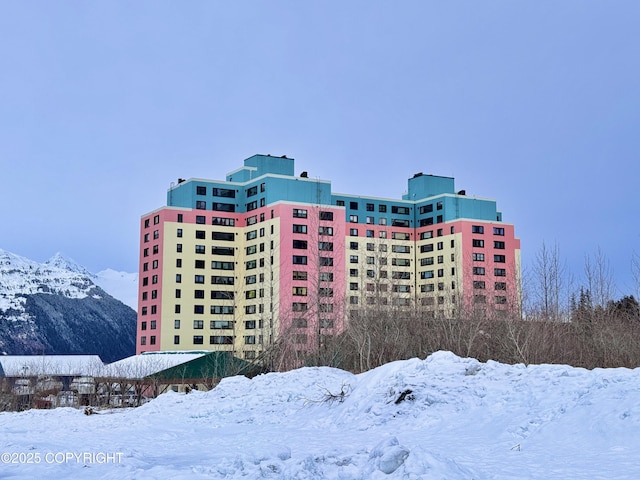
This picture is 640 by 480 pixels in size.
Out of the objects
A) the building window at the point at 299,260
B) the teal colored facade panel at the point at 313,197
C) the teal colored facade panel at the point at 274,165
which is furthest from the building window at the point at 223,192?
the building window at the point at 299,260

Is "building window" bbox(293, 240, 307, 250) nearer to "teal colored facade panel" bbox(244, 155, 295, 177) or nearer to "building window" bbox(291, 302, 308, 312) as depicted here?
"building window" bbox(291, 302, 308, 312)

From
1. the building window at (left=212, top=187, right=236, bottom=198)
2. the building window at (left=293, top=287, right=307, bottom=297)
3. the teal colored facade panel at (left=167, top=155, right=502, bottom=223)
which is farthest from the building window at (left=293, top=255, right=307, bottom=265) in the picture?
the building window at (left=212, top=187, right=236, bottom=198)

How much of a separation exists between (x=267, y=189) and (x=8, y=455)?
74.7 m

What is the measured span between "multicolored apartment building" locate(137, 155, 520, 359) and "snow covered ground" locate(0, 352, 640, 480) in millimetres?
55789

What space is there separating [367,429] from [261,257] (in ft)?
228

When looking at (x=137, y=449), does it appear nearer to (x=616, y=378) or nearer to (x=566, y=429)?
(x=566, y=429)

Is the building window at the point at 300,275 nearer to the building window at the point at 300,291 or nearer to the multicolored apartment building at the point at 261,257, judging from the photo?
the multicolored apartment building at the point at 261,257

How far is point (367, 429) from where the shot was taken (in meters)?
18.3

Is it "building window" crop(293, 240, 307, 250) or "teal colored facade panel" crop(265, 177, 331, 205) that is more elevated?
"teal colored facade panel" crop(265, 177, 331, 205)

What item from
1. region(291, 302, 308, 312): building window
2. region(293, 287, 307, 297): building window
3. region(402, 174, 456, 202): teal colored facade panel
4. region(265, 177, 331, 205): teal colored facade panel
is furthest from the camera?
region(402, 174, 456, 202): teal colored facade panel

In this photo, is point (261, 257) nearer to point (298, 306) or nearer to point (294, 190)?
point (298, 306)

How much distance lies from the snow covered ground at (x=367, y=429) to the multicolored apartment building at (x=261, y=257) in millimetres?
55789

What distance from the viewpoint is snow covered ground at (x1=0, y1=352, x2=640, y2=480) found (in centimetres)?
1140

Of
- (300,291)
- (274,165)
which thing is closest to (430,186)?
(274,165)
